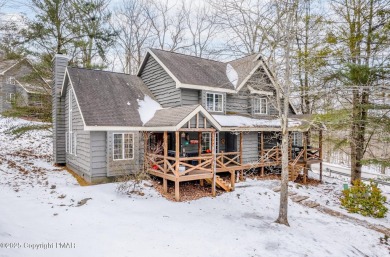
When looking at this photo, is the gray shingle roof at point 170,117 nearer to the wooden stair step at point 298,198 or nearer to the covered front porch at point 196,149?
the covered front porch at point 196,149

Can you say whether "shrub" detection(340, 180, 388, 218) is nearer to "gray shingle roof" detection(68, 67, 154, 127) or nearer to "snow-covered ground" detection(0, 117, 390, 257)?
"snow-covered ground" detection(0, 117, 390, 257)

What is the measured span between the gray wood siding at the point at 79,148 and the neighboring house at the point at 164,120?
0.05 meters

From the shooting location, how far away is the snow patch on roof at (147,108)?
13852 millimetres

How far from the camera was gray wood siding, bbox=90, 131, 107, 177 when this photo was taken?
474 inches

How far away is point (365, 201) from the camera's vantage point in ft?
38.2

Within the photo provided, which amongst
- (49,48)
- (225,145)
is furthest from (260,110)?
(49,48)

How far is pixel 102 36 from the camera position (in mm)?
19281

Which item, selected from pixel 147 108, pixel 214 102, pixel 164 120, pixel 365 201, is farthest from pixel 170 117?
pixel 365 201

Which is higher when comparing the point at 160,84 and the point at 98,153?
the point at 160,84

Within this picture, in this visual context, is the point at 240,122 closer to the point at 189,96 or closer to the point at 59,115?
the point at 189,96

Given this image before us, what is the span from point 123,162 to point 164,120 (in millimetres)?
3236

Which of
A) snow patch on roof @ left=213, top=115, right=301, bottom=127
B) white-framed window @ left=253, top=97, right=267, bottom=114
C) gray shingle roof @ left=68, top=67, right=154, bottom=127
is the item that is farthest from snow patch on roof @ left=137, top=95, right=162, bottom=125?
white-framed window @ left=253, top=97, right=267, bottom=114

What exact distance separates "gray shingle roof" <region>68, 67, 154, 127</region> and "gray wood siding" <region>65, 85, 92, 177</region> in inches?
40.1

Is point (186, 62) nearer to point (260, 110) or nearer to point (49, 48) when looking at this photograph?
point (260, 110)
